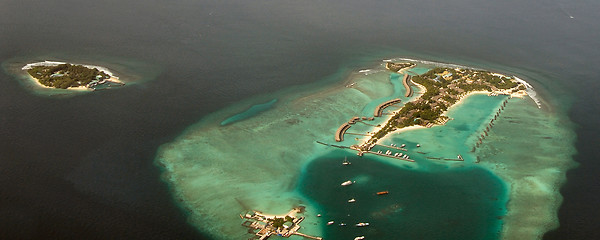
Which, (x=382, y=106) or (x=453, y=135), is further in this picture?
(x=382, y=106)

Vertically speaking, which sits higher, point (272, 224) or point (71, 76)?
point (71, 76)

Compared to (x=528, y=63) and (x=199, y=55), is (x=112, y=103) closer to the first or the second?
(x=199, y=55)

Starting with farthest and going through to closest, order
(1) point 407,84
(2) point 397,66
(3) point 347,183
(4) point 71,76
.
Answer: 1. (2) point 397,66
2. (1) point 407,84
3. (4) point 71,76
4. (3) point 347,183

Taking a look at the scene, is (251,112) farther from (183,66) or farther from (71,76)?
(71,76)

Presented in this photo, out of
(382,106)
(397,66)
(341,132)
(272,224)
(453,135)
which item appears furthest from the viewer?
(397,66)

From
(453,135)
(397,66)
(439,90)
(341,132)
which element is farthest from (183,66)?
(453,135)

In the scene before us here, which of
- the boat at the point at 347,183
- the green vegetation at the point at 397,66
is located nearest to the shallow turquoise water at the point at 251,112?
the boat at the point at 347,183
